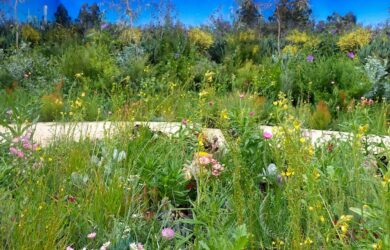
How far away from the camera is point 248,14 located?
18547mm

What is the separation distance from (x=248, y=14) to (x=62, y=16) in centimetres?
786

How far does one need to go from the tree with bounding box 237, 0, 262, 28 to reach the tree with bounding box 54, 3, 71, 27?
22.0 feet

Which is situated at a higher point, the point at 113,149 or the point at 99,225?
the point at 113,149

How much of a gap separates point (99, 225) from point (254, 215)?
68 cm

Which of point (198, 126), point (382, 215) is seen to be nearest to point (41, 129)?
point (198, 126)

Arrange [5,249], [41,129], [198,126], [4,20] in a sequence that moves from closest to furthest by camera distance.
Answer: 1. [5,249]
2. [198,126]
3. [41,129]
4. [4,20]

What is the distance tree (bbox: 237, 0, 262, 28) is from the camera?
16952mm

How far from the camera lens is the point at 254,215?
8.14 ft

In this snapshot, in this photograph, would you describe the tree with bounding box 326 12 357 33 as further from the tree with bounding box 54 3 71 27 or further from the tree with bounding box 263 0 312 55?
the tree with bounding box 54 3 71 27

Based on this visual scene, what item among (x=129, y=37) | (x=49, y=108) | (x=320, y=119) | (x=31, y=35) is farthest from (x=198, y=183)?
(x=31, y=35)

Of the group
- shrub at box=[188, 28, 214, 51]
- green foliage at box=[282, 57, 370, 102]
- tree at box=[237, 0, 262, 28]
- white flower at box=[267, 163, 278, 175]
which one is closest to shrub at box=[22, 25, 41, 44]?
shrub at box=[188, 28, 214, 51]

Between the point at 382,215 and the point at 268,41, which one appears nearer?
the point at 382,215

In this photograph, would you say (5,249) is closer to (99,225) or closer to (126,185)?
(99,225)

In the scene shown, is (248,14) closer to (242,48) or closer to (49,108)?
(242,48)
